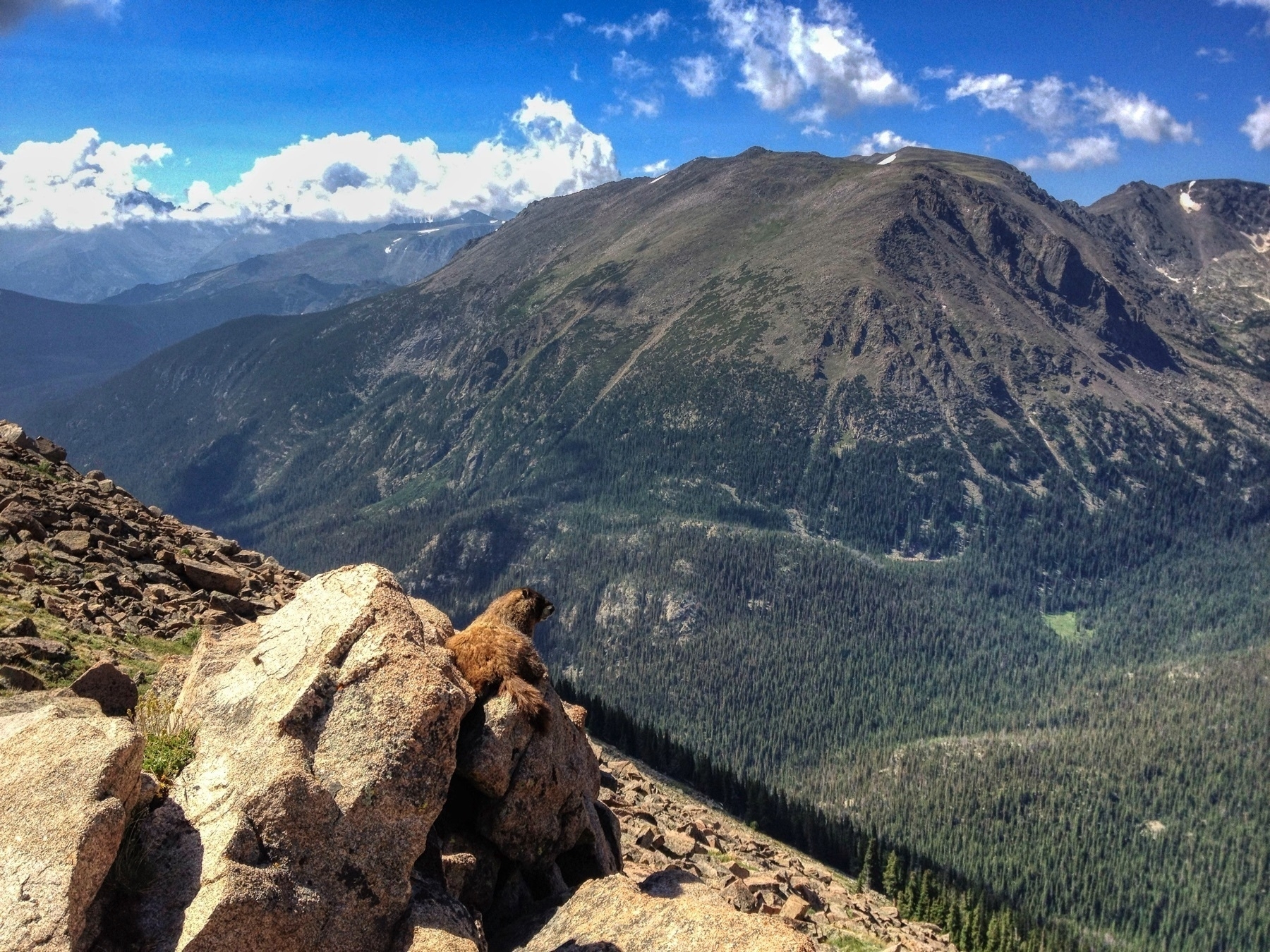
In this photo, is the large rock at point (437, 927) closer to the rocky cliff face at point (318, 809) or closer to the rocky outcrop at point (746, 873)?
the rocky cliff face at point (318, 809)

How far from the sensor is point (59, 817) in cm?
1209

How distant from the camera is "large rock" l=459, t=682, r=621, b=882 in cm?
1791

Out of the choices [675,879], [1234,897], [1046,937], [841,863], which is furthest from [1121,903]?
[675,879]

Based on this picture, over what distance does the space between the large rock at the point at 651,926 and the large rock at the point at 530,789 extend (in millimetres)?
1963

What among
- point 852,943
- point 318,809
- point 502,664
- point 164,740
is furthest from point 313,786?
point 852,943

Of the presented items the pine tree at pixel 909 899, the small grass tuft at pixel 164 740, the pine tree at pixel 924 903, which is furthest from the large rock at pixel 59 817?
the pine tree at pixel 924 903

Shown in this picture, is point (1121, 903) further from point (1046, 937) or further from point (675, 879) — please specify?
point (675, 879)

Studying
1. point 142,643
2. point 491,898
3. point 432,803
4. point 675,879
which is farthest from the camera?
point 142,643

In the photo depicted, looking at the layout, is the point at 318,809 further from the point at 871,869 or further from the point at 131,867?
the point at 871,869

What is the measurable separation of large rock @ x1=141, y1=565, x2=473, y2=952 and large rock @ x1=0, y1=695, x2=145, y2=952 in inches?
55.7

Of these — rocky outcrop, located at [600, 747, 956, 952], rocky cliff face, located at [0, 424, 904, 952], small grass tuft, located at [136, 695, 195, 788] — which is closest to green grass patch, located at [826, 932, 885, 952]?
rocky outcrop, located at [600, 747, 956, 952]

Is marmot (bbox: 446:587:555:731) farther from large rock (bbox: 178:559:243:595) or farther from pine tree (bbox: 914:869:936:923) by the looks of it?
pine tree (bbox: 914:869:936:923)

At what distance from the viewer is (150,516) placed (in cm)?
3794

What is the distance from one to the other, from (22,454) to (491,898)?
1306 inches
